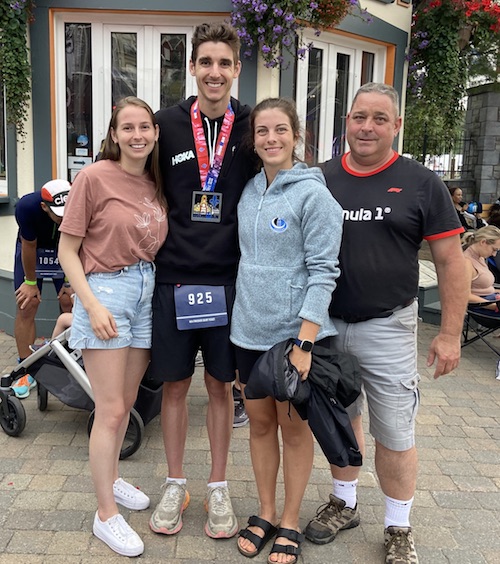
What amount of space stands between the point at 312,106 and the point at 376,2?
1.45 m

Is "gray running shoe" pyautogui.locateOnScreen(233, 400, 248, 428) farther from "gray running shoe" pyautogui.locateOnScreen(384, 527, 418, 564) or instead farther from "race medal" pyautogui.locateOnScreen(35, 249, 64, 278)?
"race medal" pyautogui.locateOnScreen(35, 249, 64, 278)

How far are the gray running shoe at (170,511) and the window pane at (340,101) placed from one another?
494cm

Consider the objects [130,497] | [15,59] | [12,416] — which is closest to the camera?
[130,497]

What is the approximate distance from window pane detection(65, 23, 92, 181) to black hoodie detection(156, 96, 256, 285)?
3.71m

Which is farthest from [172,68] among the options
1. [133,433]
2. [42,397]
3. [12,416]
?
[133,433]

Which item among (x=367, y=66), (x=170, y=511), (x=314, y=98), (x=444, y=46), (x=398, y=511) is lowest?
(x=170, y=511)

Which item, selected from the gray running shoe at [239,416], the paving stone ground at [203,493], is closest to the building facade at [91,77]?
the paving stone ground at [203,493]

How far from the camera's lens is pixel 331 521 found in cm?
283

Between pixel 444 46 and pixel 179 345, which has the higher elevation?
pixel 444 46

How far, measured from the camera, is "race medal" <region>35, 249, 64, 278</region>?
179 inches

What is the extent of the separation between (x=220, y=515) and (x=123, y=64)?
4667mm

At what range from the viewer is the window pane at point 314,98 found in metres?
6.39

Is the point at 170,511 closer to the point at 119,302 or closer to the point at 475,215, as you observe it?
the point at 119,302

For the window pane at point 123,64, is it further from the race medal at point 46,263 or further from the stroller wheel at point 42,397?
the stroller wheel at point 42,397
